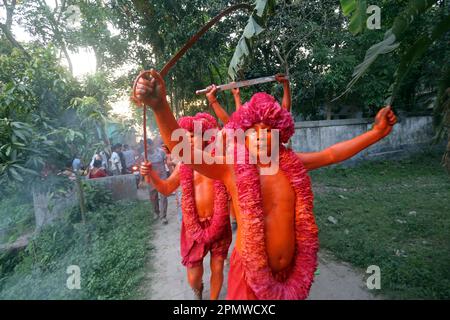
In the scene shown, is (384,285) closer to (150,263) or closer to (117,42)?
(150,263)

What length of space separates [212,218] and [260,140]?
1146 millimetres

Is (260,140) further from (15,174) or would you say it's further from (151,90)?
(15,174)

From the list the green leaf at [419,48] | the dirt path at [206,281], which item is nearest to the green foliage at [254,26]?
the green leaf at [419,48]

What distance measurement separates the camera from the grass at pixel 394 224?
3273mm

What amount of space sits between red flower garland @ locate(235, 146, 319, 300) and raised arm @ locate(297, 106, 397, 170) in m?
0.24

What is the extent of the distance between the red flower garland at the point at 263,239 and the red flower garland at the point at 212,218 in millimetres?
855

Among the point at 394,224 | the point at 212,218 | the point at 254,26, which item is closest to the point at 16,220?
the point at 212,218

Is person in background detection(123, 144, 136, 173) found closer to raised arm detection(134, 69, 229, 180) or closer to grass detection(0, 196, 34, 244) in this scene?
grass detection(0, 196, 34, 244)

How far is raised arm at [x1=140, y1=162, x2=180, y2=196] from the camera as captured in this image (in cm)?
269

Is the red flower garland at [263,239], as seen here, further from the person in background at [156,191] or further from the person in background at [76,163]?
the person in background at [156,191]

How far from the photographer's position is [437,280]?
3154 millimetres

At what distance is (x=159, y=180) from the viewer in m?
2.85
